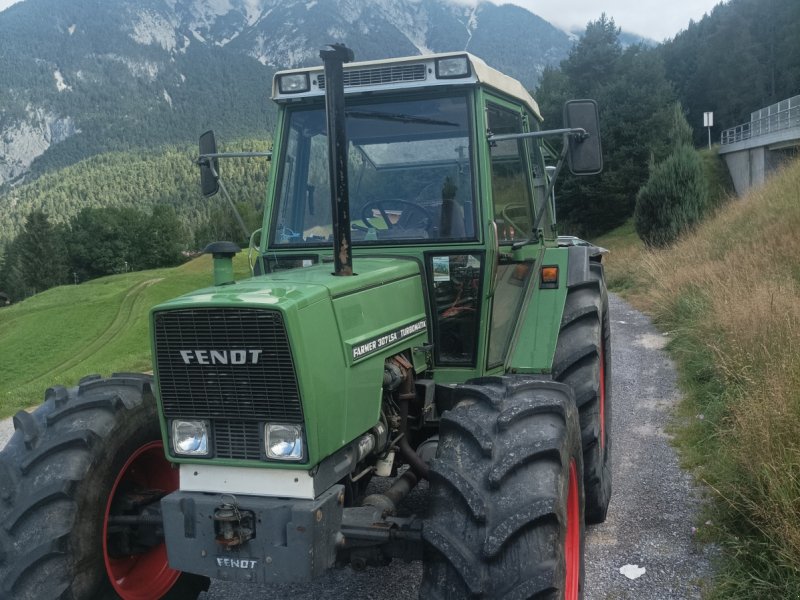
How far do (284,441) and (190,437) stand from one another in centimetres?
44

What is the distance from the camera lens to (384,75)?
4.06m

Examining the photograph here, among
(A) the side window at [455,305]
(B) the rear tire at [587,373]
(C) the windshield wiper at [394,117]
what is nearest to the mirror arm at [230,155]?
(C) the windshield wiper at [394,117]

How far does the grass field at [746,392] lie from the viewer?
3.80 metres

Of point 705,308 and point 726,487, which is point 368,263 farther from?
point 705,308

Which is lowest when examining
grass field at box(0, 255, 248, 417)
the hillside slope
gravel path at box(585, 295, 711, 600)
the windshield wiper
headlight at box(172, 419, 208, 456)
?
grass field at box(0, 255, 248, 417)

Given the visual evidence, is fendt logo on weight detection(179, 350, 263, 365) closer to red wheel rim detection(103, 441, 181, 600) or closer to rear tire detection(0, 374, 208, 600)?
rear tire detection(0, 374, 208, 600)

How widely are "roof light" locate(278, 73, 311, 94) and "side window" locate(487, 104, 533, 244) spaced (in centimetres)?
105

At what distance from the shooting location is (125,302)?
37.6 meters

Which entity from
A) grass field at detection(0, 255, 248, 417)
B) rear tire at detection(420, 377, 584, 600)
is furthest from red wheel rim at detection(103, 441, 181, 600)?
grass field at detection(0, 255, 248, 417)

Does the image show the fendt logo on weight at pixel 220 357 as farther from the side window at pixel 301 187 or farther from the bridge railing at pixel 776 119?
the bridge railing at pixel 776 119

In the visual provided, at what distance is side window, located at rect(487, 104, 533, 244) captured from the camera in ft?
13.8

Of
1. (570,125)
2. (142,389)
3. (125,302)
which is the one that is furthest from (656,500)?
(125,302)

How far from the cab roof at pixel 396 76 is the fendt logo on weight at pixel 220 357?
6.00ft

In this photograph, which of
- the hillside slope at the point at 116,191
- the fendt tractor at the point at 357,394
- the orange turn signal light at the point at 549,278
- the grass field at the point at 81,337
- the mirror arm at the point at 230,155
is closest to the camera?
the fendt tractor at the point at 357,394
